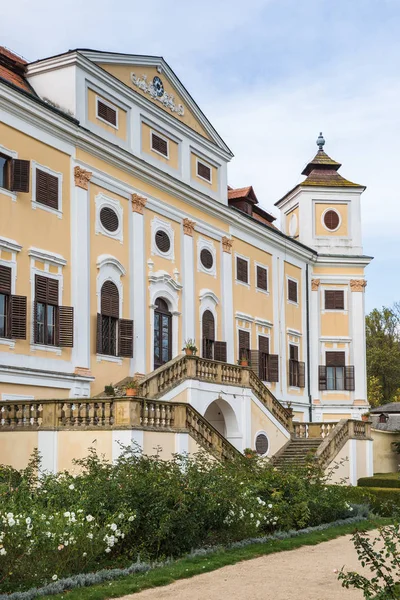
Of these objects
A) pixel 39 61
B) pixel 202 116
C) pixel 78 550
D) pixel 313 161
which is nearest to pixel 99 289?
pixel 39 61

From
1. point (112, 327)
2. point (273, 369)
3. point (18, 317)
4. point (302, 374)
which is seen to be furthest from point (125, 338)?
point (302, 374)

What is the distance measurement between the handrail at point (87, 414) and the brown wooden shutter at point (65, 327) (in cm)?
392

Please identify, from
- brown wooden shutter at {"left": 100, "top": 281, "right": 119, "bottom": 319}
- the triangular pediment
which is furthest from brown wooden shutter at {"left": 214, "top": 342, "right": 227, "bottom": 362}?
the triangular pediment

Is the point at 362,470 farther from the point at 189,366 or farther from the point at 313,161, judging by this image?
the point at 313,161

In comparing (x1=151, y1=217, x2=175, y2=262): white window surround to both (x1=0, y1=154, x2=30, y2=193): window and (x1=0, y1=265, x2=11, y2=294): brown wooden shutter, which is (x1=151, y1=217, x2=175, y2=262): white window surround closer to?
(x1=0, y1=154, x2=30, y2=193): window

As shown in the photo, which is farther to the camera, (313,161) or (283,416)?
(313,161)

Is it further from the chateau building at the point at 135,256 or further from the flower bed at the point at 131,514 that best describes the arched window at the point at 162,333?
the flower bed at the point at 131,514

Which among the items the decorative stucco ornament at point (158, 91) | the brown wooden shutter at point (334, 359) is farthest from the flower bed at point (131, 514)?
the brown wooden shutter at point (334, 359)

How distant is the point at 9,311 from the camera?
2158 centimetres

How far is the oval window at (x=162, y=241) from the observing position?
28.4 m

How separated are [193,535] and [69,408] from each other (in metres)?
6.83

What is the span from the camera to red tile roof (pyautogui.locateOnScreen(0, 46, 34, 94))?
80.2 ft

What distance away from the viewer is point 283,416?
29.5 meters

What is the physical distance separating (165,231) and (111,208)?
10.5ft
